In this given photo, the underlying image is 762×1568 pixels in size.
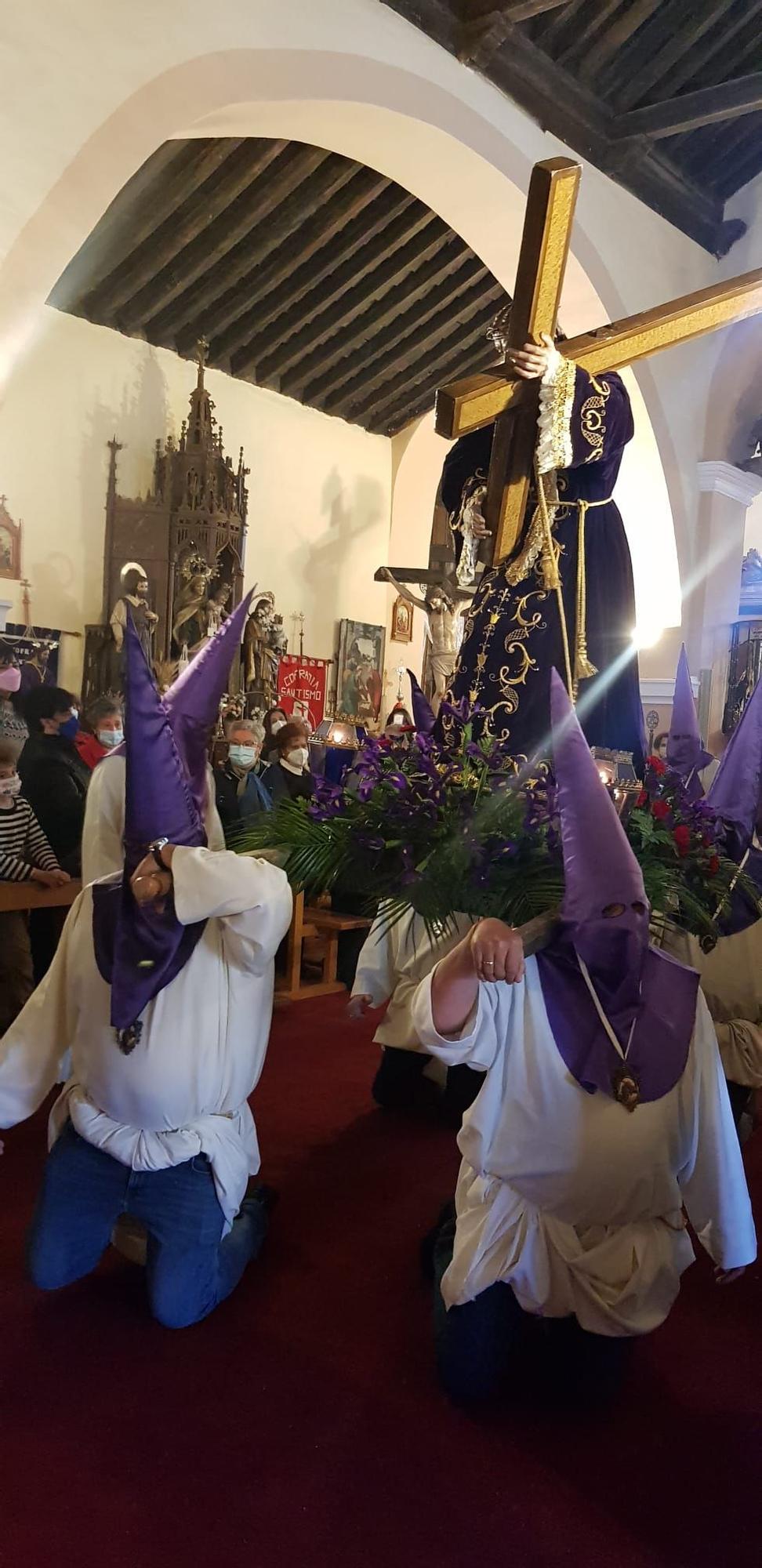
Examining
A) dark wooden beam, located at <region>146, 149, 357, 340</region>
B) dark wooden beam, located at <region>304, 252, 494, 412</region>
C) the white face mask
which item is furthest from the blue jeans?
dark wooden beam, located at <region>304, 252, 494, 412</region>

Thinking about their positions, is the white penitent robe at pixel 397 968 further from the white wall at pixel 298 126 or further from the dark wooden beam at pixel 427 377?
the dark wooden beam at pixel 427 377

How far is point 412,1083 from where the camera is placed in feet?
13.0

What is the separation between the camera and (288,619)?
35.0 feet

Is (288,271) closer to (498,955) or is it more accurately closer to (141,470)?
(141,470)

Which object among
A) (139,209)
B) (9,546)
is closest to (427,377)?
(139,209)

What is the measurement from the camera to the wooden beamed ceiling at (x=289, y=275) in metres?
7.78

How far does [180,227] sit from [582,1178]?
8.00 m

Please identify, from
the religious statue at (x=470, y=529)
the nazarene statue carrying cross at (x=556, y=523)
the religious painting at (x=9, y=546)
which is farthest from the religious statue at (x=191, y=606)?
the nazarene statue carrying cross at (x=556, y=523)

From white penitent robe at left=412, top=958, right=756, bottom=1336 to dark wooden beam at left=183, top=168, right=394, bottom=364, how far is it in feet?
25.8

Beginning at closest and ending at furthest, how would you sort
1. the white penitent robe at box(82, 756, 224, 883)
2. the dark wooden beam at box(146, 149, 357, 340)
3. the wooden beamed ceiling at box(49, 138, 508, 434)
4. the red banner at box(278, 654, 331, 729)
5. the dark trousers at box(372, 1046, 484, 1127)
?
1. the white penitent robe at box(82, 756, 224, 883)
2. the dark trousers at box(372, 1046, 484, 1127)
3. the wooden beamed ceiling at box(49, 138, 508, 434)
4. the dark wooden beam at box(146, 149, 357, 340)
5. the red banner at box(278, 654, 331, 729)

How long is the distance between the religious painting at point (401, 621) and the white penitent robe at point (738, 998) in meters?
8.96

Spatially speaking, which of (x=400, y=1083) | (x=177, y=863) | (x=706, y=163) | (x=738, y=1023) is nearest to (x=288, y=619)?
(x=706, y=163)

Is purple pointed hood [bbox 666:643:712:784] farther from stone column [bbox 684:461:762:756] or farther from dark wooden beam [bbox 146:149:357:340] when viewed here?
dark wooden beam [bbox 146:149:357:340]

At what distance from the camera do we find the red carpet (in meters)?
1.88
